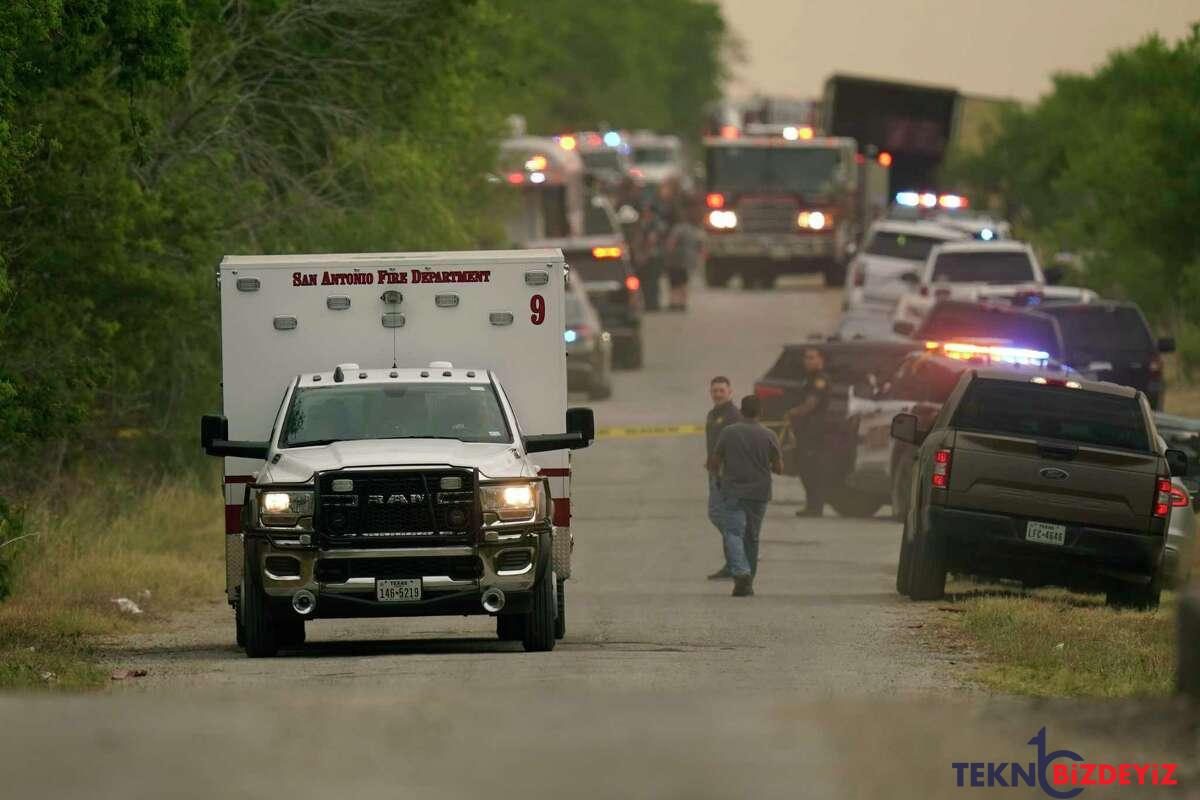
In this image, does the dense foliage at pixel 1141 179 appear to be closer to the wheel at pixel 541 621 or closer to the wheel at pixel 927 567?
the wheel at pixel 927 567

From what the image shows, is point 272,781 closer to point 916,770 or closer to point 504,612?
point 916,770

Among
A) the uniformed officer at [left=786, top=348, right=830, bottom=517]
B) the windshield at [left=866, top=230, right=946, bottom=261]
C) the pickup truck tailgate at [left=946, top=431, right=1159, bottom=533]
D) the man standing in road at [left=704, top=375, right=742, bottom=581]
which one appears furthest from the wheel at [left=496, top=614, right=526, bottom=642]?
the windshield at [left=866, top=230, right=946, bottom=261]

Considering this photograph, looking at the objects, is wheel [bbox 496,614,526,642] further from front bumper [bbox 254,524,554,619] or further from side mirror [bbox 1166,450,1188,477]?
side mirror [bbox 1166,450,1188,477]

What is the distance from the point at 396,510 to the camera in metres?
14.8

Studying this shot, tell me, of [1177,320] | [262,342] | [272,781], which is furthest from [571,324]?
[272,781]

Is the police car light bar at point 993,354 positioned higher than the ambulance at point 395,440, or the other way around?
the ambulance at point 395,440

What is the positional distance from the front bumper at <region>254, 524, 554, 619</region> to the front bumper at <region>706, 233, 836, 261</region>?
4225 centimetres

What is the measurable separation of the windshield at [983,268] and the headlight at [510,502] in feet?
82.2

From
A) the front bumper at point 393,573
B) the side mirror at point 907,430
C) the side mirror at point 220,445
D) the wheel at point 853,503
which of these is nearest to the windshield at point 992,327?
the wheel at point 853,503

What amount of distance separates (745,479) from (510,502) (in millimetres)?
5771

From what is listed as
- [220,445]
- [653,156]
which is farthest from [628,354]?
[653,156]

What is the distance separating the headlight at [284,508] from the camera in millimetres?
14812

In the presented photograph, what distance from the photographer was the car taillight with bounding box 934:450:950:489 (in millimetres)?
18156

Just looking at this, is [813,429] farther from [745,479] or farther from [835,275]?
[835,275]
